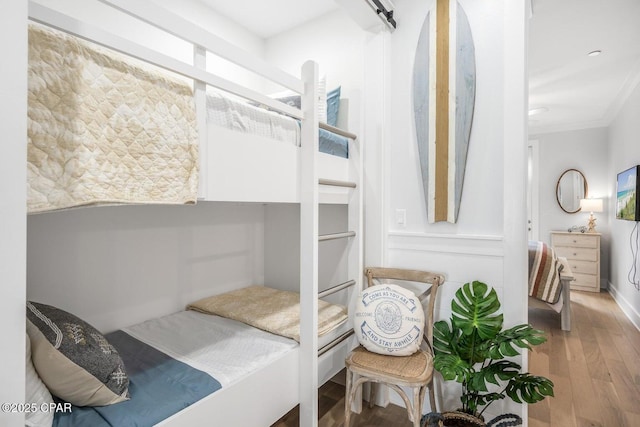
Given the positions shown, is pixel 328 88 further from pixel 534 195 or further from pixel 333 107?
pixel 534 195

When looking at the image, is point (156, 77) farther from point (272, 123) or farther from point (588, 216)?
point (588, 216)

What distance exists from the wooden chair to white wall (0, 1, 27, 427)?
1321 mm

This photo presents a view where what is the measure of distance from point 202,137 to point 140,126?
0.21 metres

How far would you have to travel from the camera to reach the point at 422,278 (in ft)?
6.36

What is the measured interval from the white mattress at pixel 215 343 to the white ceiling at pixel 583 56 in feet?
9.17

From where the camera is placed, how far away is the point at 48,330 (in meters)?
1.10

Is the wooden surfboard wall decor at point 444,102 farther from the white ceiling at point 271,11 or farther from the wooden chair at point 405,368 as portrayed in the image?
the white ceiling at point 271,11

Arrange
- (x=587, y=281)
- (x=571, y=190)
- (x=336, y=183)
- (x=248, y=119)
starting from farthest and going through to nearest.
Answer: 1. (x=571, y=190)
2. (x=587, y=281)
3. (x=336, y=183)
4. (x=248, y=119)

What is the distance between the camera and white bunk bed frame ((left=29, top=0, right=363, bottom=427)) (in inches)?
42.3

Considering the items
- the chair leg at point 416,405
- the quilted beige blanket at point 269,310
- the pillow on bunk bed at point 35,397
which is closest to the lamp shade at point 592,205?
the quilted beige blanket at point 269,310

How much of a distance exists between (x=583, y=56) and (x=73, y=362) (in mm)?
4251

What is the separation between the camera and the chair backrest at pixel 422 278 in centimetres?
187

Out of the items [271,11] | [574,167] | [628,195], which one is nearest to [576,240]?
[574,167]

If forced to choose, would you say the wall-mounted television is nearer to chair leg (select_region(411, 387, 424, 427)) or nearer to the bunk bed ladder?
chair leg (select_region(411, 387, 424, 427))
